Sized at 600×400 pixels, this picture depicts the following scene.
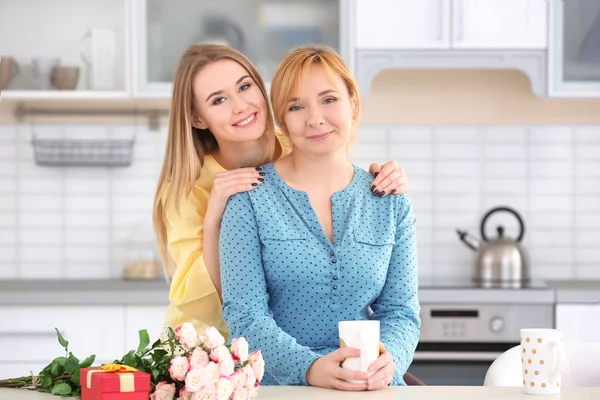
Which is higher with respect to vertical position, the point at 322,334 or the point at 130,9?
the point at 130,9

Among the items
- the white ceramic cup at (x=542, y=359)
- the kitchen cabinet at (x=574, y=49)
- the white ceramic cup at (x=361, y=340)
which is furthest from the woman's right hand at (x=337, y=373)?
the kitchen cabinet at (x=574, y=49)

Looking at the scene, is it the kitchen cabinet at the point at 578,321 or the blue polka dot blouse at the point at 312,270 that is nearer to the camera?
the blue polka dot blouse at the point at 312,270

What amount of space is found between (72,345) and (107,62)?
1115 millimetres

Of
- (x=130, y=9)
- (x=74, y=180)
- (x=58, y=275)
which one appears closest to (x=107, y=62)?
(x=130, y=9)

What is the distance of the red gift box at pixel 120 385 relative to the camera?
4.43ft

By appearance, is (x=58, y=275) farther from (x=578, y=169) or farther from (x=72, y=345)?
(x=578, y=169)

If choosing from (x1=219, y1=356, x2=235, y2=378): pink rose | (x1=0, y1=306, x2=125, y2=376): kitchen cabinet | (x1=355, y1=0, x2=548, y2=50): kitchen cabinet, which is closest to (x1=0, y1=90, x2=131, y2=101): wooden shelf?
(x1=0, y1=306, x2=125, y2=376): kitchen cabinet

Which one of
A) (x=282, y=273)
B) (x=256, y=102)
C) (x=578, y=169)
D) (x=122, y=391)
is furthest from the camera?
(x=578, y=169)

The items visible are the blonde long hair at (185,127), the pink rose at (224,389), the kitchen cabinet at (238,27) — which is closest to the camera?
the pink rose at (224,389)

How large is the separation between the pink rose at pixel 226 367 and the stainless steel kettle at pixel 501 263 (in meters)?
2.29

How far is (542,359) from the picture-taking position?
151 centimetres

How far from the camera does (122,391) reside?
1.35m

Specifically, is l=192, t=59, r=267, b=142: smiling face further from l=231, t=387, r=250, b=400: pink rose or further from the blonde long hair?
l=231, t=387, r=250, b=400: pink rose

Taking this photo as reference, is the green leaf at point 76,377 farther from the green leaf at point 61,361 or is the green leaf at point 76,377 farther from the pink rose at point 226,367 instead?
the pink rose at point 226,367
